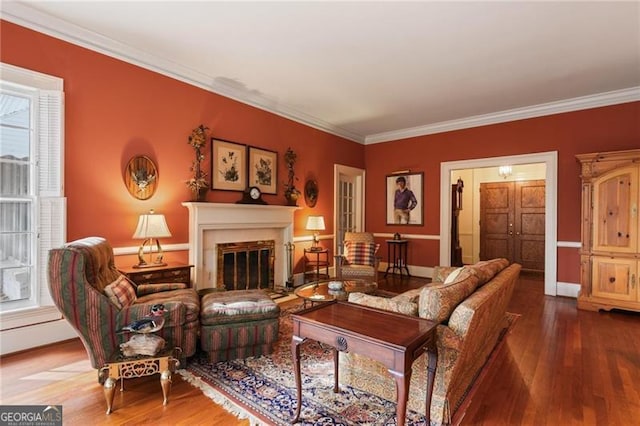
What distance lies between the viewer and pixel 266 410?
81.4 inches

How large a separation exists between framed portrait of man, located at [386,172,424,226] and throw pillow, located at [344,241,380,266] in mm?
1715

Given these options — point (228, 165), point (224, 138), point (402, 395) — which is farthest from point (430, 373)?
point (224, 138)

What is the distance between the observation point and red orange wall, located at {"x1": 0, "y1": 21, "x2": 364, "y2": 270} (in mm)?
3102

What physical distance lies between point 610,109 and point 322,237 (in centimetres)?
500

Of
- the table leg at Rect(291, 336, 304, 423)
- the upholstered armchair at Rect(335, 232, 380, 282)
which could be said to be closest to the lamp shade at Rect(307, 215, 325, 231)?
the upholstered armchair at Rect(335, 232, 380, 282)

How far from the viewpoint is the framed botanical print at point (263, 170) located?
4875 mm

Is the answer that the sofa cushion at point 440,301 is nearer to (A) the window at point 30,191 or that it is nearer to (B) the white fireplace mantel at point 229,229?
(B) the white fireplace mantel at point 229,229

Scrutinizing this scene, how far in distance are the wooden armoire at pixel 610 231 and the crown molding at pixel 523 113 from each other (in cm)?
109

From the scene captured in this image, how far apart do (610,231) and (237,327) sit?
4.97 meters

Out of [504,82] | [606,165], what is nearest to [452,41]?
[504,82]

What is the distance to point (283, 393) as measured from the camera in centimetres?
226

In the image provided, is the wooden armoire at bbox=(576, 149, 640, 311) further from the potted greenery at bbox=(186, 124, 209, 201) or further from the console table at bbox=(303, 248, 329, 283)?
the potted greenery at bbox=(186, 124, 209, 201)

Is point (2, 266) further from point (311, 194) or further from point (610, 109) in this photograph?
point (610, 109)

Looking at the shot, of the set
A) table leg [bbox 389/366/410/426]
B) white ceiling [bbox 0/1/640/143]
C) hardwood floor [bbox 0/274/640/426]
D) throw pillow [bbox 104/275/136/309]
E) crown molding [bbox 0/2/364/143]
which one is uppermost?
white ceiling [bbox 0/1/640/143]
